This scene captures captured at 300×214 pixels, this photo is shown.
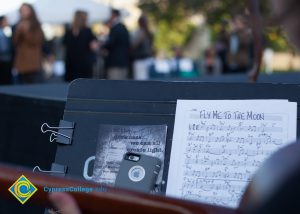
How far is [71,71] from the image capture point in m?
10.1

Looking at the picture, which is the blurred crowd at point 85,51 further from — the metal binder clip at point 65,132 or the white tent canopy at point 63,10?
the metal binder clip at point 65,132

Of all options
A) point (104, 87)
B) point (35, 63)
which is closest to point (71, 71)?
point (35, 63)

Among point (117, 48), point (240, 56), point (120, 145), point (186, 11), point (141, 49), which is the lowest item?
point (120, 145)

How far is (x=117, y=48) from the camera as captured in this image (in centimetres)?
1002

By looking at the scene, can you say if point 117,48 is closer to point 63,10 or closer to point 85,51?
point 85,51

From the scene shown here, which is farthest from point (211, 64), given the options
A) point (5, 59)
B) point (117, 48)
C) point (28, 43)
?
point (28, 43)

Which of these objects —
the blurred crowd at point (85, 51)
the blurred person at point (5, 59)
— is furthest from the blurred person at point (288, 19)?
the blurred person at point (5, 59)

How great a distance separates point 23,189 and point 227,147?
0.68 metres

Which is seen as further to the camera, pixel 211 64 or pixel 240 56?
pixel 211 64

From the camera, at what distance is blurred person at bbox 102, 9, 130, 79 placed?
9891mm

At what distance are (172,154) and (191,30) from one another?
98.9 feet

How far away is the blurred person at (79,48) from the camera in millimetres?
9938

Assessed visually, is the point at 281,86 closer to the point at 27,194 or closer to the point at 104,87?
the point at 104,87

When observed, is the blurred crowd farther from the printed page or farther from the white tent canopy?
the printed page
